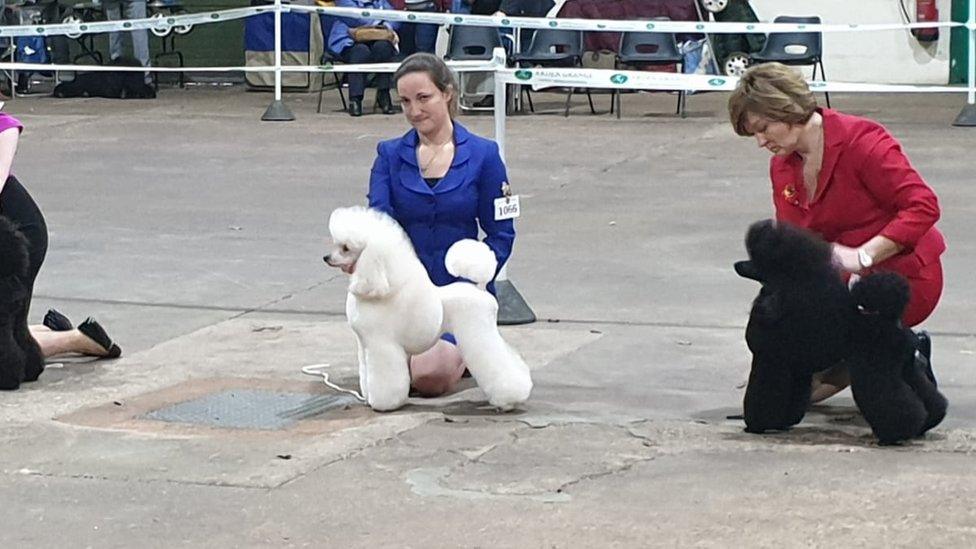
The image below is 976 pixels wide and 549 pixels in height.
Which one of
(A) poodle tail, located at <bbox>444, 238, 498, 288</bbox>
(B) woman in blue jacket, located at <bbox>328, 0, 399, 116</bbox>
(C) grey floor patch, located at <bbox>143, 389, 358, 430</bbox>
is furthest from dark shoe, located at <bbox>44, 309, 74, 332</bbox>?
(B) woman in blue jacket, located at <bbox>328, 0, 399, 116</bbox>

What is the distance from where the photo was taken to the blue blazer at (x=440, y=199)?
6.07 metres

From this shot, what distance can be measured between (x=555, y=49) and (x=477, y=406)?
1075cm

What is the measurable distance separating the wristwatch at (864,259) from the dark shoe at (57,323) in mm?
3174

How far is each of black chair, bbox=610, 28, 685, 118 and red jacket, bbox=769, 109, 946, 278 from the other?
1033cm

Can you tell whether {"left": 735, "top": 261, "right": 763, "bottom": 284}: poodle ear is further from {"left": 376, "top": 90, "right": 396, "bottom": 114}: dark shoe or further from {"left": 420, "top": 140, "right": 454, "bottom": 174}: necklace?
{"left": 376, "top": 90, "right": 396, "bottom": 114}: dark shoe

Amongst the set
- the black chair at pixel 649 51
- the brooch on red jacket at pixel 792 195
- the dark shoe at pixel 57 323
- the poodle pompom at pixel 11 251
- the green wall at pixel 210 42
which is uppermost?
the brooch on red jacket at pixel 792 195

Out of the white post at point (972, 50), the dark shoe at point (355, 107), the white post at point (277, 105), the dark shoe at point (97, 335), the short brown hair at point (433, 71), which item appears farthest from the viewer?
the dark shoe at point (355, 107)

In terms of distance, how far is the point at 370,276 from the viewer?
5.49 meters

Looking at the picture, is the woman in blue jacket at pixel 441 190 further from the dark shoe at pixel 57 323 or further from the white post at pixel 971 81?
the white post at pixel 971 81

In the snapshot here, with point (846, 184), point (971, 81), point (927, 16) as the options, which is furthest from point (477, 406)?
point (927, 16)

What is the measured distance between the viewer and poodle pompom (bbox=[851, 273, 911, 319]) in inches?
199

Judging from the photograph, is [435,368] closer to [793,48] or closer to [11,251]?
[11,251]

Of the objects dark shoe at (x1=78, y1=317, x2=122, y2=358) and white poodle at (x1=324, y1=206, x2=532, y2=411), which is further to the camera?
dark shoe at (x1=78, y1=317, x2=122, y2=358)

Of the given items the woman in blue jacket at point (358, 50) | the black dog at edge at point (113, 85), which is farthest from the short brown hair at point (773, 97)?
the black dog at edge at point (113, 85)
